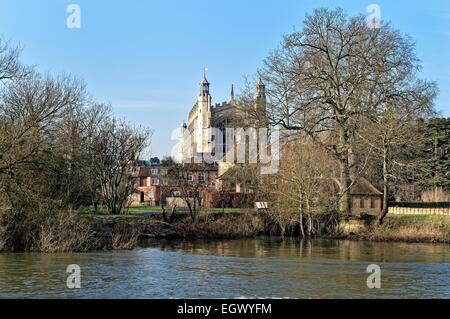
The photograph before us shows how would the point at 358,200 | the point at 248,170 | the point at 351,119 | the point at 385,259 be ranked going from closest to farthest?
1. the point at 385,259
2. the point at 351,119
3. the point at 248,170
4. the point at 358,200

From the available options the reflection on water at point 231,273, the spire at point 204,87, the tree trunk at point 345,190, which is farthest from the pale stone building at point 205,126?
the reflection on water at point 231,273

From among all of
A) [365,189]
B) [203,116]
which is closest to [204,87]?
[203,116]

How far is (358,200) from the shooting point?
197 ft

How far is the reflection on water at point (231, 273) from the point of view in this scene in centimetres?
2014

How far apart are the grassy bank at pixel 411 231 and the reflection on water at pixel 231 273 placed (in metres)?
5.00

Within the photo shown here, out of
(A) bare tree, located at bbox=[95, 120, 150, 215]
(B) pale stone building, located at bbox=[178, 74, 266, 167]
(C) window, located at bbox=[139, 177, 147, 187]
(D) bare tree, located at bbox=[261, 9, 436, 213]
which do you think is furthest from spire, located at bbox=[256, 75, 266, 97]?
(B) pale stone building, located at bbox=[178, 74, 266, 167]

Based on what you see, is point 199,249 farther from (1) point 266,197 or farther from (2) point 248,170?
(2) point 248,170

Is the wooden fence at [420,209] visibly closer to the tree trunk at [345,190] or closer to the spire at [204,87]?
the tree trunk at [345,190]

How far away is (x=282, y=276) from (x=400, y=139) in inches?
768

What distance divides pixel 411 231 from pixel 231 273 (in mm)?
20348

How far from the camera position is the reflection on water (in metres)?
20.1

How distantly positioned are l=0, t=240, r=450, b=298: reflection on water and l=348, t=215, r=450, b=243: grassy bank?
16.4 feet

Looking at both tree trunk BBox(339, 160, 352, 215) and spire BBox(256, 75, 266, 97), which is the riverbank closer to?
tree trunk BBox(339, 160, 352, 215)
